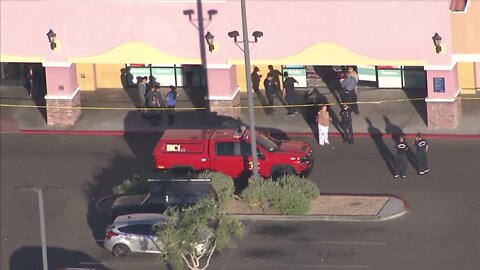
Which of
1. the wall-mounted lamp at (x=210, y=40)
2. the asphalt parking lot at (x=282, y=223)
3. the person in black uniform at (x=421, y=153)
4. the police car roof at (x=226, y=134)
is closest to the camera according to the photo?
the asphalt parking lot at (x=282, y=223)

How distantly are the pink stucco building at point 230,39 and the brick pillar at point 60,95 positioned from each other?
0.11 feet

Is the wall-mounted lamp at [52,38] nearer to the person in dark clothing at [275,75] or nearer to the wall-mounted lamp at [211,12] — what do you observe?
the wall-mounted lamp at [211,12]

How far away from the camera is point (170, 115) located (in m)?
53.4

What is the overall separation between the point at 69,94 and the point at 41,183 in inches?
221

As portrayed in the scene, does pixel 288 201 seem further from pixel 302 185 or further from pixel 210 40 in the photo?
pixel 210 40

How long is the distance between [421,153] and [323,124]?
4.24 m

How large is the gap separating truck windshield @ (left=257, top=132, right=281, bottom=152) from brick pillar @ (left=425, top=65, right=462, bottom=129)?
5872 millimetres

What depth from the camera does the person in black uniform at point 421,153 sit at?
4697 cm

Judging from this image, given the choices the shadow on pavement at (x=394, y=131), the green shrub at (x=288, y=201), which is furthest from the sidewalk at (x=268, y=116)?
the green shrub at (x=288, y=201)

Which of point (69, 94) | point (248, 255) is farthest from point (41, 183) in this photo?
point (248, 255)

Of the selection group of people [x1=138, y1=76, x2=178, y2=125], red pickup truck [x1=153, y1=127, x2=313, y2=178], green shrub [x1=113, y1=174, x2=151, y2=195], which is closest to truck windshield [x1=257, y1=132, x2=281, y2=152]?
red pickup truck [x1=153, y1=127, x2=313, y2=178]

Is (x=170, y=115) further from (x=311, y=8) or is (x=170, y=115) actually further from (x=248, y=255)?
(x=248, y=255)

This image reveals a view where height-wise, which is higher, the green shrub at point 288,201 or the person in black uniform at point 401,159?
the person in black uniform at point 401,159

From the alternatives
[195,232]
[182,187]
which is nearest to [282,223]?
[182,187]
